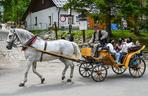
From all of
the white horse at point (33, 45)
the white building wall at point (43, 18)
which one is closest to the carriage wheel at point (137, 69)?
the white horse at point (33, 45)

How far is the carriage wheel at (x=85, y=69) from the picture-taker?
15.0 meters

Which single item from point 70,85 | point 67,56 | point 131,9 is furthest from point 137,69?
point 131,9

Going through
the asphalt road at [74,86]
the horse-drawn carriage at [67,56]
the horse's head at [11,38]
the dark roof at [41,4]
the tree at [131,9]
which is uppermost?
the dark roof at [41,4]

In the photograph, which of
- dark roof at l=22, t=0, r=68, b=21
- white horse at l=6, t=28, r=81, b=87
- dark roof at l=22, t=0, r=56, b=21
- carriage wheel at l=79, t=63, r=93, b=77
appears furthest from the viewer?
dark roof at l=22, t=0, r=56, b=21

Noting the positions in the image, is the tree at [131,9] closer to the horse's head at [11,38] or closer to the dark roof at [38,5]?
the horse's head at [11,38]

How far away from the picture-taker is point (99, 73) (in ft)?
47.4

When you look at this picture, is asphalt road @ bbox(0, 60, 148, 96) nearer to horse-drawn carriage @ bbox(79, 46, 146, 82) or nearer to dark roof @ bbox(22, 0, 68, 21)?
horse-drawn carriage @ bbox(79, 46, 146, 82)

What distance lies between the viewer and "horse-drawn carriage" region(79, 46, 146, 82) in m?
14.5

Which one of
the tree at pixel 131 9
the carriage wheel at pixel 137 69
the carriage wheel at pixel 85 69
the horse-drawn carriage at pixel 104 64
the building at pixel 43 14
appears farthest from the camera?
the building at pixel 43 14

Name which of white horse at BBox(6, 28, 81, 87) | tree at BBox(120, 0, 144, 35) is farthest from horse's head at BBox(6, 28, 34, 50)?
tree at BBox(120, 0, 144, 35)

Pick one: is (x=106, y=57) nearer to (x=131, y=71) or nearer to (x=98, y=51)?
(x=98, y=51)

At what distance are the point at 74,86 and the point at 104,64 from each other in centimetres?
170

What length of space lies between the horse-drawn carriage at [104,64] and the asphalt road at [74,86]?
236 mm

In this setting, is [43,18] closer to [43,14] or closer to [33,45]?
[43,14]
